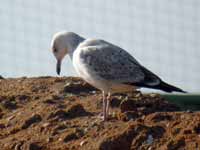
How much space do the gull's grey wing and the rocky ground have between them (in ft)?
0.78

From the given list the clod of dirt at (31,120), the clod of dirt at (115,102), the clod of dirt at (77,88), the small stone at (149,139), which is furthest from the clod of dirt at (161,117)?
the clod of dirt at (77,88)

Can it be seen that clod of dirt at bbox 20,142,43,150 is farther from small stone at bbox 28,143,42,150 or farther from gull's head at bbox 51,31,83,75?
gull's head at bbox 51,31,83,75

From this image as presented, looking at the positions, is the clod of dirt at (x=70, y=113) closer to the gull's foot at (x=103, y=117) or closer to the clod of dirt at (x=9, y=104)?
the gull's foot at (x=103, y=117)

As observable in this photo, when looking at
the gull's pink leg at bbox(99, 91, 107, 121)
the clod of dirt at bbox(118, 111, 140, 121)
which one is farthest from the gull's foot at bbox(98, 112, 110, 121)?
the clod of dirt at bbox(118, 111, 140, 121)

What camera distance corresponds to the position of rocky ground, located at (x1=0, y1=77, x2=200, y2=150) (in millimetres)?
8086

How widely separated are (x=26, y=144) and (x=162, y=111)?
1.37 meters

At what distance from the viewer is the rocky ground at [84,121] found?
8.09 m

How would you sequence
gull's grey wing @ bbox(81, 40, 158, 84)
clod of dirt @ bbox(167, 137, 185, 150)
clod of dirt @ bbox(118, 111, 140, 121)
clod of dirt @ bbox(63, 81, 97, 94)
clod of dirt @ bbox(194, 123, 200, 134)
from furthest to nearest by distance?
clod of dirt @ bbox(63, 81, 97, 94) < gull's grey wing @ bbox(81, 40, 158, 84) < clod of dirt @ bbox(118, 111, 140, 121) < clod of dirt @ bbox(194, 123, 200, 134) < clod of dirt @ bbox(167, 137, 185, 150)

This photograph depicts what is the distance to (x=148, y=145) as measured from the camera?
7.99 m

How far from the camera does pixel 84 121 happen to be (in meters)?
8.86

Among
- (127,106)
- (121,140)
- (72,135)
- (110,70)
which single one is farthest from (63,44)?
(121,140)

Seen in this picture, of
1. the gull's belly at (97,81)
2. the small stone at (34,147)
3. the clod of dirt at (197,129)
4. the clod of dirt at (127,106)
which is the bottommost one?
the small stone at (34,147)

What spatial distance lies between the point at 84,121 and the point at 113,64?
0.81 m

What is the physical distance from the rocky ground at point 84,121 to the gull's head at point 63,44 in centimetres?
33
